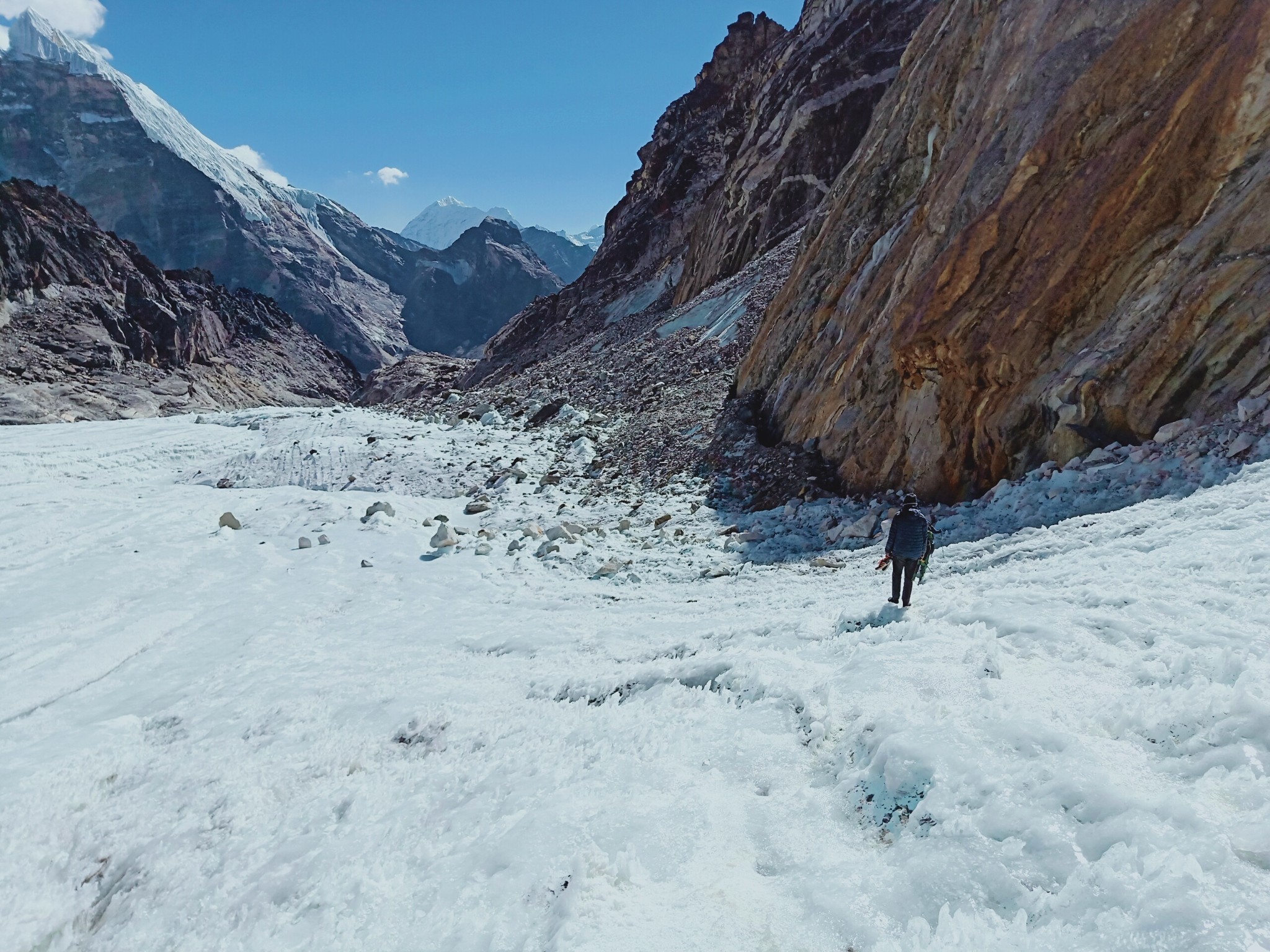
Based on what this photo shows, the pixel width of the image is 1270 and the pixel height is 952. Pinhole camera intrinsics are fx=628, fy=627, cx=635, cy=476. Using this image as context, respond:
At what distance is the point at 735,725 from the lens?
178 inches

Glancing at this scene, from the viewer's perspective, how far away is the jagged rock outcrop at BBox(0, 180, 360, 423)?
→ 181 ft

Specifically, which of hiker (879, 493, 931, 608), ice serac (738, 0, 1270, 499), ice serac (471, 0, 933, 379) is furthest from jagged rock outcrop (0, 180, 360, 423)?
hiker (879, 493, 931, 608)

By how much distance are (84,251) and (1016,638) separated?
9671 centimetres

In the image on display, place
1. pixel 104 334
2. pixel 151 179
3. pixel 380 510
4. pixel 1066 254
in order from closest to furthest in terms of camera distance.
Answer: pixel 1066 254 < pixel 380 510 < pixel 104 334 < pixel 151 179

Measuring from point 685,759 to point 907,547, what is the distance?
315 centimetres

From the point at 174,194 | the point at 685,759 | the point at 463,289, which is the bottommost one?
the point at 685,759

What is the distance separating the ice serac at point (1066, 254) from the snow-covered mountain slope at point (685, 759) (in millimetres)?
2100

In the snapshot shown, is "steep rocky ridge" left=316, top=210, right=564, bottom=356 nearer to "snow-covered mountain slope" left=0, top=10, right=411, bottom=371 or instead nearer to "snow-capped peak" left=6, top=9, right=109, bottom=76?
"snow-covered mountain slope" left=0, top=10, right=411, bottom=371

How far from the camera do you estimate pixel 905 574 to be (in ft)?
20.3

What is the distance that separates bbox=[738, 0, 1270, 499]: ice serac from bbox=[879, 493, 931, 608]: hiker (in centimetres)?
358

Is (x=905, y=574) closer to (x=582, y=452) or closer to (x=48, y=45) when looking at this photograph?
(x=582, y=452)

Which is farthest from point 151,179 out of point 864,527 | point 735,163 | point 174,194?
point 864,527

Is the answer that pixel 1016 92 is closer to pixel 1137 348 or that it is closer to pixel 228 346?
pixel 1137 348

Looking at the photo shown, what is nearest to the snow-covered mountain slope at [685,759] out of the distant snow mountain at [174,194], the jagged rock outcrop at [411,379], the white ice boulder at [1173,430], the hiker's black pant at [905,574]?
the hiker's black pant at [905,574]
